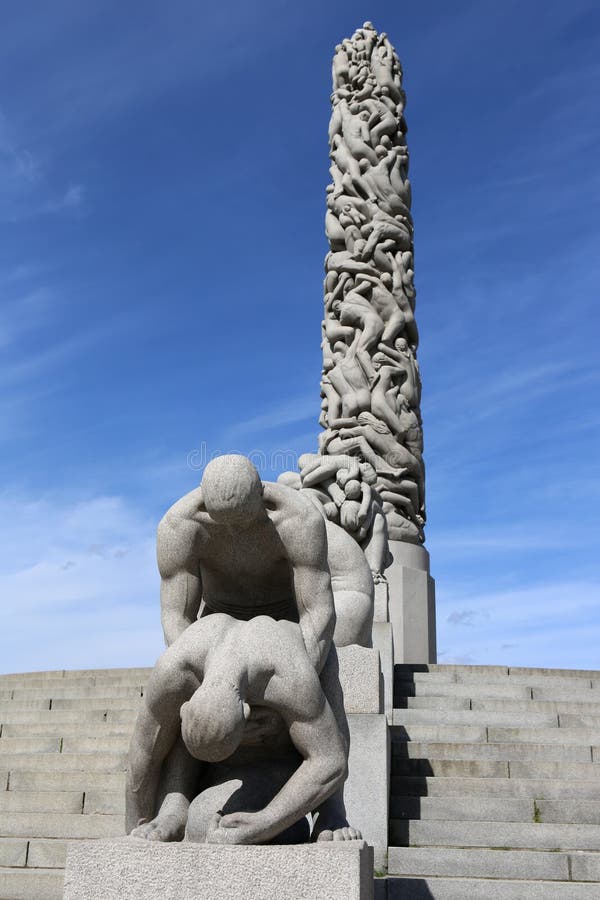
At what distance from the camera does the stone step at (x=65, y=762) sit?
6383mm

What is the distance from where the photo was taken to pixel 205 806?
3.51m

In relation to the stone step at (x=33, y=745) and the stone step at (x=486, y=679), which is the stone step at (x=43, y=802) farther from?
the stone step at (x=486, y=679)

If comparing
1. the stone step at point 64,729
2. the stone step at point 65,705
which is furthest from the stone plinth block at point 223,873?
the stone step at point 65,705

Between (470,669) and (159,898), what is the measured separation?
237 inches

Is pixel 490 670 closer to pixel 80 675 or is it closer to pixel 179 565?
pixel 80 675

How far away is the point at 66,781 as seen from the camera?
6.27 metres

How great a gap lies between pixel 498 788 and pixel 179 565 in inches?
132

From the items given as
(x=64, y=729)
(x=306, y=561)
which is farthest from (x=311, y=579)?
(x=64, y=729)

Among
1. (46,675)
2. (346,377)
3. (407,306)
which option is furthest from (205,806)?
(407,306)

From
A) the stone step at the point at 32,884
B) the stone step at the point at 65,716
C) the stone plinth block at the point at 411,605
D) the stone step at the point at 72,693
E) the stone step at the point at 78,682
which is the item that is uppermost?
the stone plinth block at the point at 411,605

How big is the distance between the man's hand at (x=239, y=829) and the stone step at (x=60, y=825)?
2.52 meters

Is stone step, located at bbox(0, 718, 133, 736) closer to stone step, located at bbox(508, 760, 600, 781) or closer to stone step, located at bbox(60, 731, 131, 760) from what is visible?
stone step, located at bbox(60, 731, 131, 760)

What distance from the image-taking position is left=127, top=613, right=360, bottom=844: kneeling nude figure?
3.32m

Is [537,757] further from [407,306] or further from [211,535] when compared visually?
[407,306]
